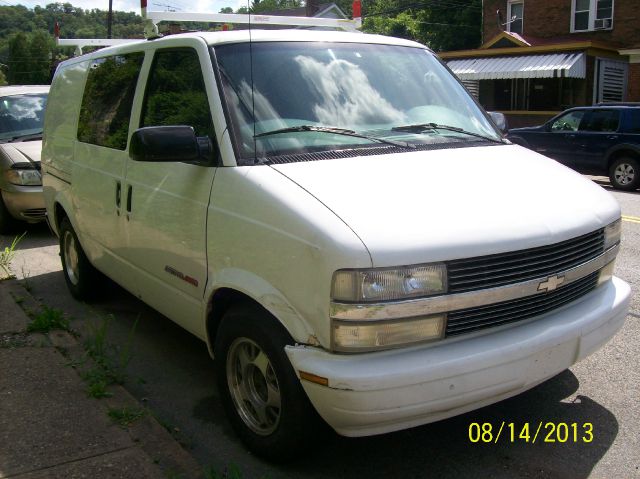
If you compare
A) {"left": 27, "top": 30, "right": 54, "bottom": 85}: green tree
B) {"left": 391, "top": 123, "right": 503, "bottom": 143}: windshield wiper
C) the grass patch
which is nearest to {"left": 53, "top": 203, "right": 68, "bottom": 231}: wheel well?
the grass patch

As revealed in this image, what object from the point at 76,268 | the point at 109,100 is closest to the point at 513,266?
the point at 109,100

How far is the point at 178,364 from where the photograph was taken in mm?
4648

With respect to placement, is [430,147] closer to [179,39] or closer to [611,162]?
[179,39]

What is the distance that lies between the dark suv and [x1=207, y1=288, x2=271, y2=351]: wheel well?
11724mm

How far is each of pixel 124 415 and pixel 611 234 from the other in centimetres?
269

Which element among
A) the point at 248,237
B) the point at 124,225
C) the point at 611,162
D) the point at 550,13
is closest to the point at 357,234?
the point at 248,237

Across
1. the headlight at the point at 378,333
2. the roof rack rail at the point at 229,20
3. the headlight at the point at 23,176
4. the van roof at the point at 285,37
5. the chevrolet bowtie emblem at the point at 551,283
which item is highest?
the roof rack rail at the point at 229,20

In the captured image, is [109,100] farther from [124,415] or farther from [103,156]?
[124,415]

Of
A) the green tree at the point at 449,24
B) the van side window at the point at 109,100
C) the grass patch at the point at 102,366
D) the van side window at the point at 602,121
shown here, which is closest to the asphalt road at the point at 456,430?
the grass patch at the point at 102,366

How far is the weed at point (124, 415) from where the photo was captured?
11.6 feet

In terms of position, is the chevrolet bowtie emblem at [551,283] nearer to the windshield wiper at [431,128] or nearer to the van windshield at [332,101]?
the van windshield at [332,101]

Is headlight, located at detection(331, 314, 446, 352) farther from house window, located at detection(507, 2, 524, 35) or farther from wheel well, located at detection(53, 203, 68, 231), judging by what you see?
house window, located at detection(507, 2, 524, 35)

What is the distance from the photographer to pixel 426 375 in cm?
267
